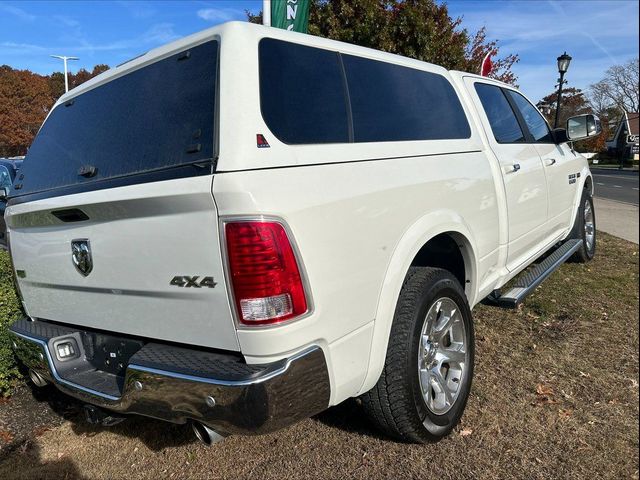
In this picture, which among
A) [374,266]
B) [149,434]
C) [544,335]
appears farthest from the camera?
[544,335]

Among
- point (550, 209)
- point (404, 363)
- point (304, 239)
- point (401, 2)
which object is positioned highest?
point (401, 2)

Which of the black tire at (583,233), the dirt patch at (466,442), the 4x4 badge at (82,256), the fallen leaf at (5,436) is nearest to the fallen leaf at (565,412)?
the dirt patch at (466,442)

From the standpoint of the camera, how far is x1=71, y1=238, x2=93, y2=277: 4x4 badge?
233 centimetres

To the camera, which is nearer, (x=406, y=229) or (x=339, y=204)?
(x=339, y=204)

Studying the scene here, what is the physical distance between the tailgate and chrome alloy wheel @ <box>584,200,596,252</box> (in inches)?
211

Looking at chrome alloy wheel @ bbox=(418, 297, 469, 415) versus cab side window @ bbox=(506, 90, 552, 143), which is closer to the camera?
chrome alloy wheel @ bbox=(418, 297, 469, 415)

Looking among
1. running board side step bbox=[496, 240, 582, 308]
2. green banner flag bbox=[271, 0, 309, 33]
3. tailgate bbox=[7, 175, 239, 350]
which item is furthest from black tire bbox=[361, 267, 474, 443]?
green banner flag bbox=[271, 0, 309, 33]

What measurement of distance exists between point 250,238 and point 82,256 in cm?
102

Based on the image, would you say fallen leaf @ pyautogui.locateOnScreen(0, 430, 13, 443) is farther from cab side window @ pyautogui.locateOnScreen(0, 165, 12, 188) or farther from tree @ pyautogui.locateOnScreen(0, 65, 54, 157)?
tree @ pyautogui.locateOnScreen(0, 65, 54, 157)

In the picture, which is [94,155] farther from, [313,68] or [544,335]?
[544,335]

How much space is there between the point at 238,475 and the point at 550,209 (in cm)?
351

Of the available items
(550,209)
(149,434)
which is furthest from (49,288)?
(550,209)

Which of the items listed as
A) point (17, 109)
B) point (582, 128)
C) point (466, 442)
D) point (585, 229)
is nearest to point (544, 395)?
point (466, 442)

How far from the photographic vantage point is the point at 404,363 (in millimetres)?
2441
